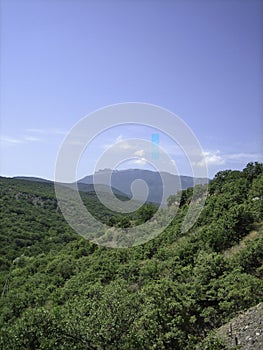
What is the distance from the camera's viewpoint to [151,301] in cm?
1531

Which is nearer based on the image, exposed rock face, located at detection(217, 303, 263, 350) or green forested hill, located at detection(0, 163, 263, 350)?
exposed rock face, located at detection(217, 303, 263, 350)

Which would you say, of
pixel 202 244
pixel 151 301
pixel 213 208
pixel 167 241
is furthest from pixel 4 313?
pixel 151 301

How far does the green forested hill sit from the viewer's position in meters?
12.5

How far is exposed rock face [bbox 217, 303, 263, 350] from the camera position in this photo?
10945 mm

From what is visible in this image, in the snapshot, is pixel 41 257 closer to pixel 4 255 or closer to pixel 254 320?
pixel 4 255

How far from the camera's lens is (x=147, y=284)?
80.4ft

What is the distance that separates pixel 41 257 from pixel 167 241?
29156 millimetres

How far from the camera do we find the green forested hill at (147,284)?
12.5 meters

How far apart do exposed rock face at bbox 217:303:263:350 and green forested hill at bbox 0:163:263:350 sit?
90 cm

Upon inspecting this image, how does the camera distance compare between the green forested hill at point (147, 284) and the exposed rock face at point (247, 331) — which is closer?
the exposed rock face at point (247, 331)

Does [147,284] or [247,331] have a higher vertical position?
[247,331]

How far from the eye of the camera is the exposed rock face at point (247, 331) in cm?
1094

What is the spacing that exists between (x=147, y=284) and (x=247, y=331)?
12853mm

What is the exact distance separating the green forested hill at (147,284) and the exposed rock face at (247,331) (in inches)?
35.6
